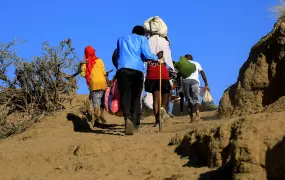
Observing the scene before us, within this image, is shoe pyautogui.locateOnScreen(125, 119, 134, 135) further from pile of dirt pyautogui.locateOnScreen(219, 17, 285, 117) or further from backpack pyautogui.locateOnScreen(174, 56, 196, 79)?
backpack pyautogui.locateOnScreen(174, 56, 196, 79)

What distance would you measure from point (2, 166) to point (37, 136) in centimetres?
176

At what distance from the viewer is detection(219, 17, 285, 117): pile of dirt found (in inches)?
372

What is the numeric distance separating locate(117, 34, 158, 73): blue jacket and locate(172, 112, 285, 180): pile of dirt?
2937mm

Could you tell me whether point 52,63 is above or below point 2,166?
above

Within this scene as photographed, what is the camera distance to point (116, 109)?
10.4 m

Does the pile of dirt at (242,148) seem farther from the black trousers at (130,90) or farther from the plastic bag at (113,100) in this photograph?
the plastic bag at (113,100)

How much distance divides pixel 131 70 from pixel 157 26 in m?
2.49

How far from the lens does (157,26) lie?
11.8 meters

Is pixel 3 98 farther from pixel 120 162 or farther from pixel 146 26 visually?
pixel 120 162

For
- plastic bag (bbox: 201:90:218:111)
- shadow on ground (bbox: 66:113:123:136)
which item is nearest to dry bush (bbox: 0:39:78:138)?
shadow on ground (bbox: 66:113:123:136)

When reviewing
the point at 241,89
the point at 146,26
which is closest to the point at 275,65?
the point at 241,89

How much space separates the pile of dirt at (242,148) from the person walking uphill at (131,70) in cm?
281

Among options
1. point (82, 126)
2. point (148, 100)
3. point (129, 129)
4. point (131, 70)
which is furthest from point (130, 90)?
point (148, 100)

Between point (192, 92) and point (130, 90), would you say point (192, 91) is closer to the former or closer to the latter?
point (192, 92)
